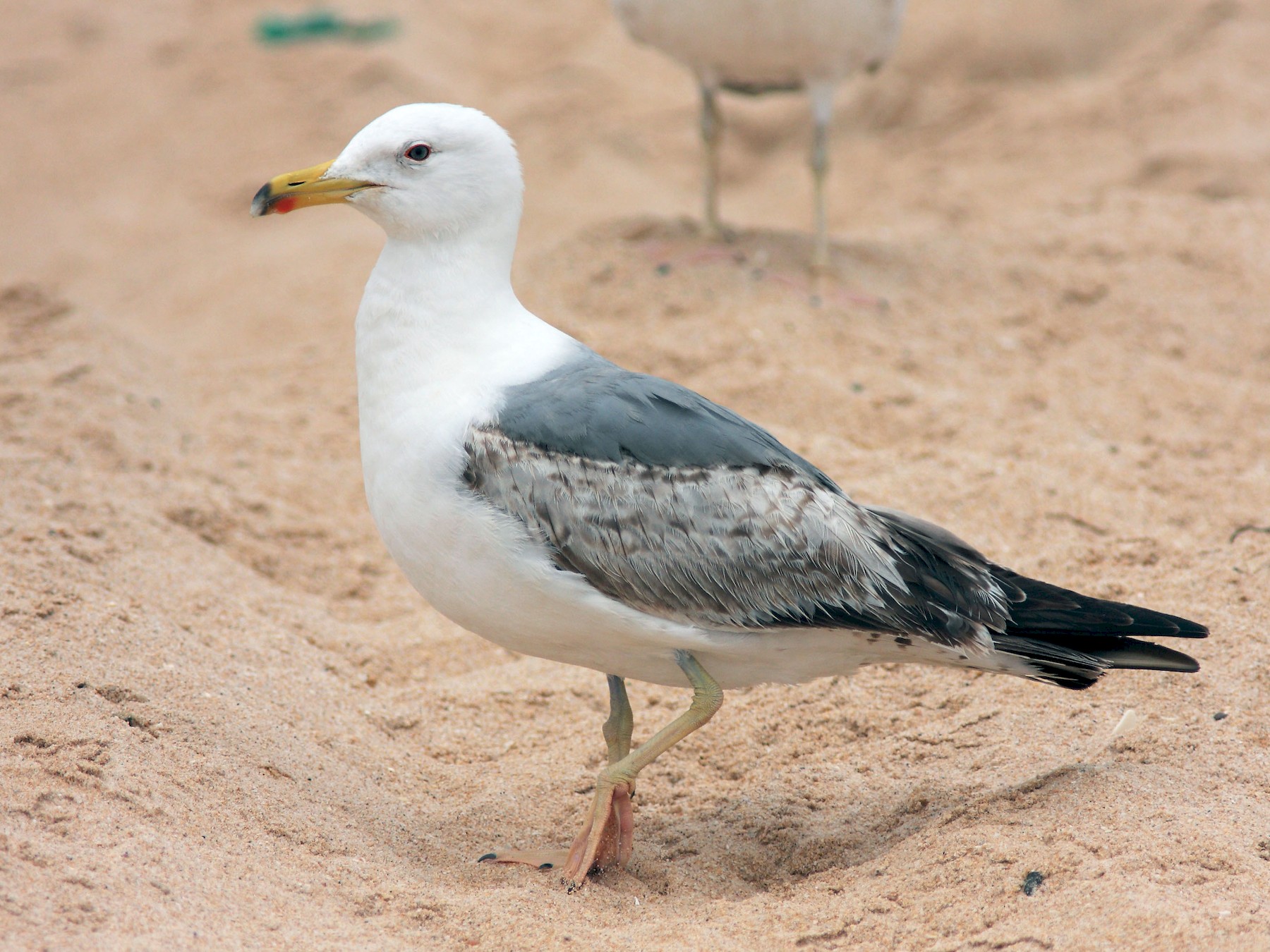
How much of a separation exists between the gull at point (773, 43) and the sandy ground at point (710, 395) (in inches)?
28.8

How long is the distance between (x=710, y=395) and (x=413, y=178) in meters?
2.82

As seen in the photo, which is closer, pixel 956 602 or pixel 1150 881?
pixel 1150 881

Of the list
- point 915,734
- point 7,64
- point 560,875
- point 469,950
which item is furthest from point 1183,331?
point 7,64

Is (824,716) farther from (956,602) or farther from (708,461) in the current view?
(708,461)

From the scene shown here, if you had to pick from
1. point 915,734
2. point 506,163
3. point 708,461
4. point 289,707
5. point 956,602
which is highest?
point 506,163

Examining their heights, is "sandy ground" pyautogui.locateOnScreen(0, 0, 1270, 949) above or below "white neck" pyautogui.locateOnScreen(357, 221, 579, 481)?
below

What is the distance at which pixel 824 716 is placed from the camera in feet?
14.4

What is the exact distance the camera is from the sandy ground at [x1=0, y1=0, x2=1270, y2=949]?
3244mm

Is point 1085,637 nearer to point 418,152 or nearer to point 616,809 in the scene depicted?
point 616,809

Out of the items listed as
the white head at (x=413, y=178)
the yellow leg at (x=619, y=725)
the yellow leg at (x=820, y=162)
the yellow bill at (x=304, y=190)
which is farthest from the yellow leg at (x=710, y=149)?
the yellow leg at (x=619, y=725)

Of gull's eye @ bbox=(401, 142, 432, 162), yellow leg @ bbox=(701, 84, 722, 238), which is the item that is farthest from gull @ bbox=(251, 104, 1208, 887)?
yellow leg @ bbox=(701, 84, 722, 238)

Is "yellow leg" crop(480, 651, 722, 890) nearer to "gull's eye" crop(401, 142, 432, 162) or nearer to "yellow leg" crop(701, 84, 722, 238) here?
"gull's eye" crop(401, 142, 432, 162)

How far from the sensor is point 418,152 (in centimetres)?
374

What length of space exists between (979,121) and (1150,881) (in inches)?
342
